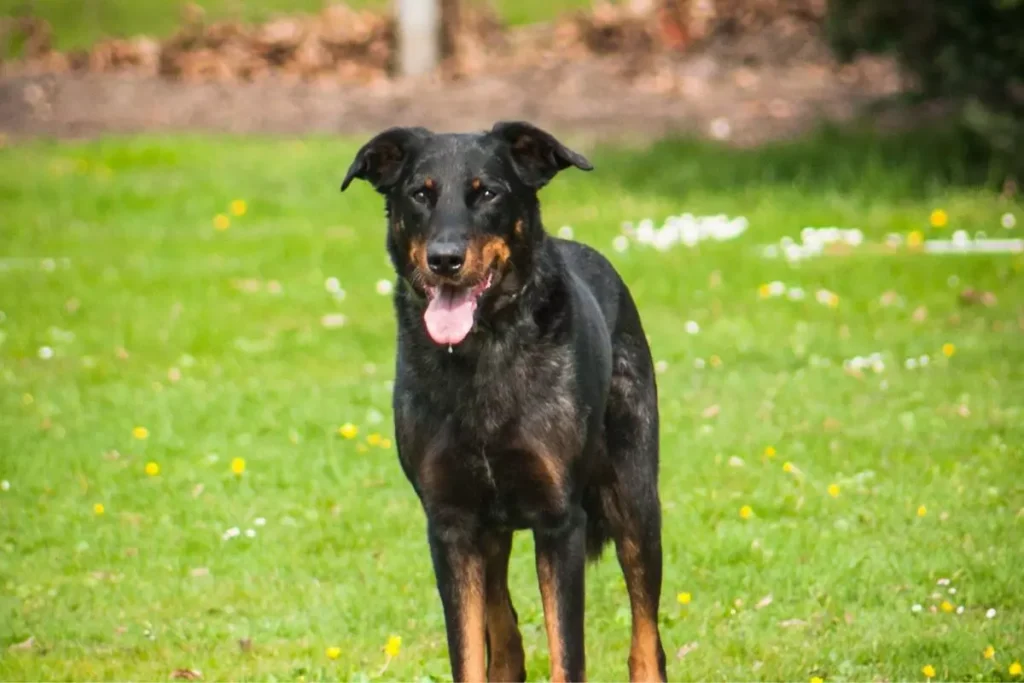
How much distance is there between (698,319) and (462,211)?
659 cm

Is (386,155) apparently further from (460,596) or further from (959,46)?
(959,46)

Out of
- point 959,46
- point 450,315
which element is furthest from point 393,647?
point 959,46

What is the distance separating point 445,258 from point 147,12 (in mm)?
20402

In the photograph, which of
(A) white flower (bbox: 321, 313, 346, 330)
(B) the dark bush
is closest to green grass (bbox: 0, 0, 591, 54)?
(B) the dark bush

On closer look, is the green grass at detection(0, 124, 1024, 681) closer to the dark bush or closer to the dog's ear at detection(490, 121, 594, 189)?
the dark bush

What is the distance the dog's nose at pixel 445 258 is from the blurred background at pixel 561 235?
69.8 inches

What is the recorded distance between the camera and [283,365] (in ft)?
36.3

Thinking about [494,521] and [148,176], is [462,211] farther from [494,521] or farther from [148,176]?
[148,176]

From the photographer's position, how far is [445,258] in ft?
17.0

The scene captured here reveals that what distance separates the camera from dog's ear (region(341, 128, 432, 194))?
5.61 m

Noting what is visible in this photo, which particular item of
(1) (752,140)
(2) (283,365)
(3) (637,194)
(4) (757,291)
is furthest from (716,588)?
(1) (752,140)

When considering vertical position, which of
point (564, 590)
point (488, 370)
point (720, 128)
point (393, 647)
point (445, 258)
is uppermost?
point (445, 258)

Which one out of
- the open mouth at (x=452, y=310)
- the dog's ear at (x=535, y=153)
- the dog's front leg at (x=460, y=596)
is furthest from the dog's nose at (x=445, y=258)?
the dog's front leg at (x=460, y=596)

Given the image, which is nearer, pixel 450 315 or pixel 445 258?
pixel 445 258
